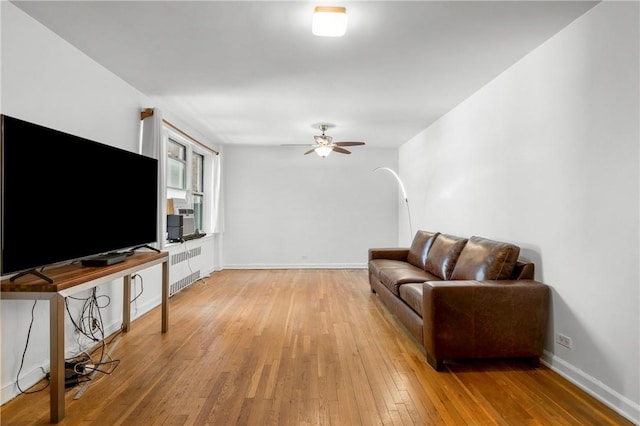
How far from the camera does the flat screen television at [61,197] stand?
189 centimetres

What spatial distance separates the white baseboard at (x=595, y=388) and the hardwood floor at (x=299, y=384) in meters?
0.05

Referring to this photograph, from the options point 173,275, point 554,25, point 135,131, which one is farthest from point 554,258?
point 173,275

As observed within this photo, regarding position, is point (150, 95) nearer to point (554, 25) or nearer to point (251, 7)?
point (251, 7)

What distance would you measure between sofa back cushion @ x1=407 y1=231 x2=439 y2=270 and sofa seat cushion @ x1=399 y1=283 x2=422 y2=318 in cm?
107

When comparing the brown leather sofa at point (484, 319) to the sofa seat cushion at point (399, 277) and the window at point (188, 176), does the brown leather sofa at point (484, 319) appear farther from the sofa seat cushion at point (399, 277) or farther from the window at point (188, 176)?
the window at point (188, 176)

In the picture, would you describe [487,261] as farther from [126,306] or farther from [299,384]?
[126,306]

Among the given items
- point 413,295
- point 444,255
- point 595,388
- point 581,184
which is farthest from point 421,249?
point 595,388

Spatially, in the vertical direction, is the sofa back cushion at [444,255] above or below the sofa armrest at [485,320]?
above

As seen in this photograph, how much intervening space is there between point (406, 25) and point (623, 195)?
1.69 m

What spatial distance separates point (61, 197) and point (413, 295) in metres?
2.68

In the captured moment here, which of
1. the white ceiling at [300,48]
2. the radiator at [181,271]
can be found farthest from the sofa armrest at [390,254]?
the radiator at [181,271]

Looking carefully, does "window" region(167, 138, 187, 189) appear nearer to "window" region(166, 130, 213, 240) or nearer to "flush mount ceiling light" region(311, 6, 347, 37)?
"window" region(166, 130, 213, 240)

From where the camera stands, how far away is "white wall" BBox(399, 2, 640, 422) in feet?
6.66

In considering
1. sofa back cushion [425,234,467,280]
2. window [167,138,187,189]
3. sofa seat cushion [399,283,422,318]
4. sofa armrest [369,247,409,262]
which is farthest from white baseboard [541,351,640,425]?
window [167,138,187,189]
